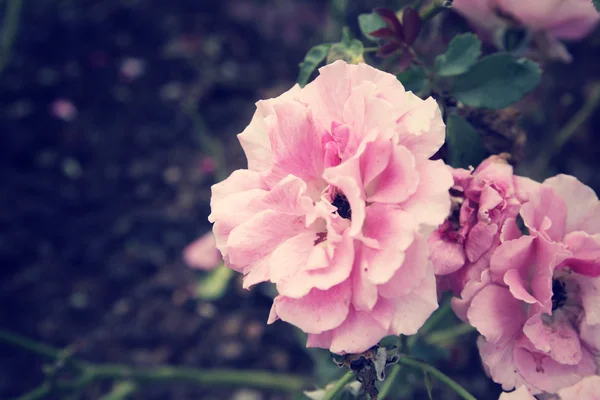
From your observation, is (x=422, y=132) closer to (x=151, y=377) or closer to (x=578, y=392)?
(x=578, y=392)

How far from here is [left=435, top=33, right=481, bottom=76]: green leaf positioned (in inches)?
32.9

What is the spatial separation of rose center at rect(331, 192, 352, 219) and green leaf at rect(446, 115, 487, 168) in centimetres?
22

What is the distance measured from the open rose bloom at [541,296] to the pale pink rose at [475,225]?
2 cm

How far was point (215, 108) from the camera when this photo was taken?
8.13ft

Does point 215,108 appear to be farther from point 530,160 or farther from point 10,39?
point 530,160

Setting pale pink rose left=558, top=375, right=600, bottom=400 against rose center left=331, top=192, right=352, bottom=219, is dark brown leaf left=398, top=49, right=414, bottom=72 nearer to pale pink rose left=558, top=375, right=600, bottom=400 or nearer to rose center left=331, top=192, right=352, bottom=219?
rose center left=331, top=192, right=352, bottom=219

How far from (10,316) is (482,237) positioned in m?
1.92

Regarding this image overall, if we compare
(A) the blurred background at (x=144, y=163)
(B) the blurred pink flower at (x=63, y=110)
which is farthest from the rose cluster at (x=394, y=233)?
(B) the blurred pink flower at (x=63, y=110)

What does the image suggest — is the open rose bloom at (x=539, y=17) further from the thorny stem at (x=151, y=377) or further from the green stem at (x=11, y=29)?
the green stem at (x=11, y=29)

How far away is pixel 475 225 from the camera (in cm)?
69

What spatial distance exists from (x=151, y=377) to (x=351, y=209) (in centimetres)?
108

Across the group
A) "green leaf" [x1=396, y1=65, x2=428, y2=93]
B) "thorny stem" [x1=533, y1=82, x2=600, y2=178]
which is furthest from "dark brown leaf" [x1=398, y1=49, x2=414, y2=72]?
"thorny stem" [x1=533, y1=82, x2=600, y2=178]

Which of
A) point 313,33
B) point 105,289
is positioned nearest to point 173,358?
point 105,289

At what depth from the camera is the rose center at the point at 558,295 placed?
0.79m
